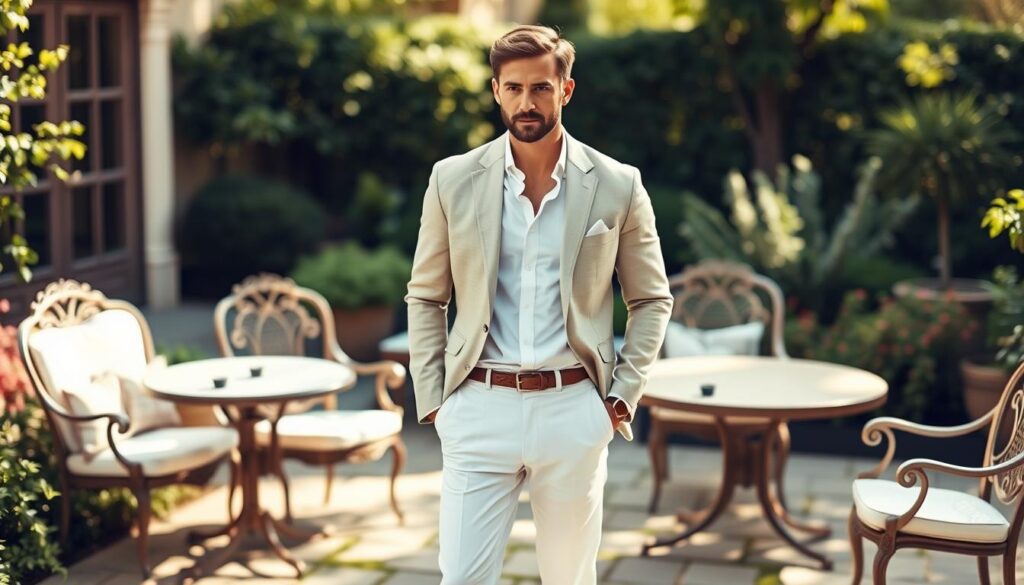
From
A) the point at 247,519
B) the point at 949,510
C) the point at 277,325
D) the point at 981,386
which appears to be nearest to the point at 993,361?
the point at 981,386

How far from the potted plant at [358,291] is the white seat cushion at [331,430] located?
8.90 feet

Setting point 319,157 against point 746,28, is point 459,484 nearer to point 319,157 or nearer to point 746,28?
point 746,28

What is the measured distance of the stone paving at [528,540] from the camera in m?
5.23

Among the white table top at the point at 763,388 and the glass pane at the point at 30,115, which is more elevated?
the glass pane at the point at 30,115

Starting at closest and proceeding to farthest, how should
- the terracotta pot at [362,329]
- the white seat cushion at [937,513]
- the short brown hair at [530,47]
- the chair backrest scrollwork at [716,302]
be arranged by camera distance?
the short brown hair at [530,47] → the white seat cushion at [937,513] → the chair backrest scrollwork at [716,302] → the terracotta pot at [362,329]

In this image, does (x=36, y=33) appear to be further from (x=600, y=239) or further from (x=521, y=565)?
(x=600, y=239)

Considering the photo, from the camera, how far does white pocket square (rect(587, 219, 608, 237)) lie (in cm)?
343

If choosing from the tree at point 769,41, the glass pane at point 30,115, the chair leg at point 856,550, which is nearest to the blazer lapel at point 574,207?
the chair leg at point 856,550

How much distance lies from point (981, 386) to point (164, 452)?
420cm

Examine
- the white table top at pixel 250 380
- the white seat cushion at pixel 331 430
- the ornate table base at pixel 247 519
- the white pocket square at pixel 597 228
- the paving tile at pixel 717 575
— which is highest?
the white pocket square at pixel 597 228

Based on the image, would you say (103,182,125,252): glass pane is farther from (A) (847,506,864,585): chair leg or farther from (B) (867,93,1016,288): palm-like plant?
(A) (847,506,864,585): chair leg

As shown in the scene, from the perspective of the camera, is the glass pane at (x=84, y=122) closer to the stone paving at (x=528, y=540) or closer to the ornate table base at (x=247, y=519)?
the stone paving at (x=528, y=540)

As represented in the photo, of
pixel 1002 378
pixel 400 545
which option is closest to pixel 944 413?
pixel 1002 378

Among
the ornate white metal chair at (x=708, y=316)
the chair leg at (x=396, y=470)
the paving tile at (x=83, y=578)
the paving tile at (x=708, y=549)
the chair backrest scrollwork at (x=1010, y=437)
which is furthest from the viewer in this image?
the ornate white metal chair at (x=708, y=316)
